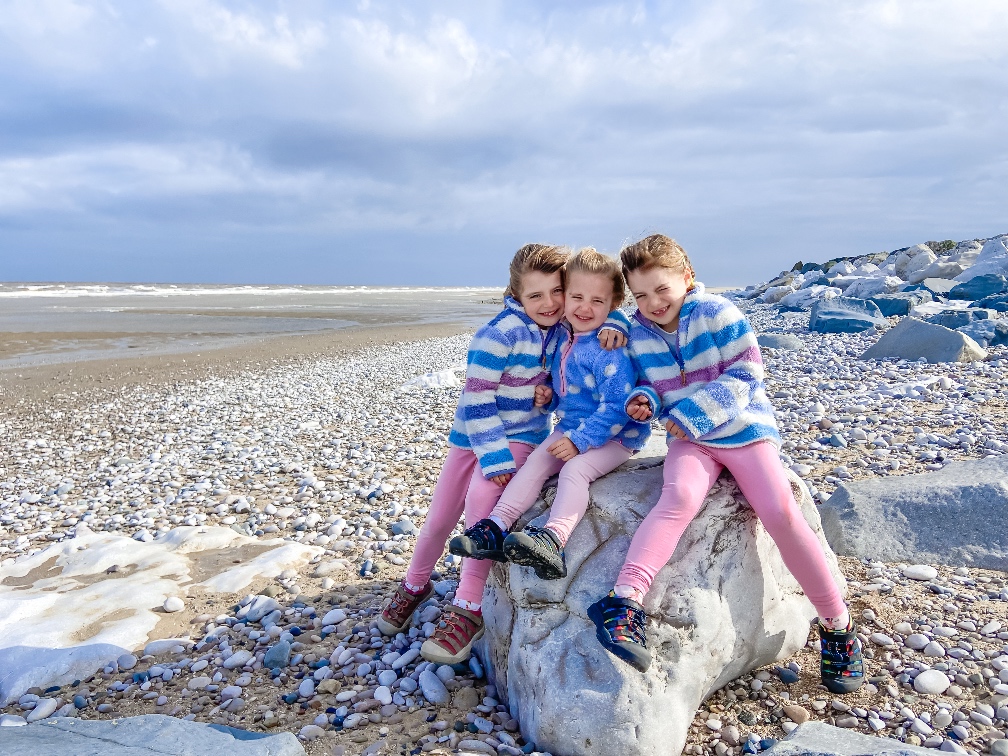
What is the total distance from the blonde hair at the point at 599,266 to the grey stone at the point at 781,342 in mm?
13226

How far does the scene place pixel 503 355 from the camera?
4273mm

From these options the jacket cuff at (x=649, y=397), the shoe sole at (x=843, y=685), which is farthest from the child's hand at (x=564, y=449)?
the shoe sole at (x=843, y=685)

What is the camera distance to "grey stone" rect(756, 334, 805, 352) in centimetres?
1628

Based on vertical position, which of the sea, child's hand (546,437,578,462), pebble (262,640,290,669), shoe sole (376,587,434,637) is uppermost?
child's hand (546,437,578,462)

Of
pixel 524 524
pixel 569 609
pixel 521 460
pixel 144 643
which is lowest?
pixel 144 643

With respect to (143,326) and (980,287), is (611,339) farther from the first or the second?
(143,326)

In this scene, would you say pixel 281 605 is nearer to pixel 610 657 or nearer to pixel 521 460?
pixel 521 460

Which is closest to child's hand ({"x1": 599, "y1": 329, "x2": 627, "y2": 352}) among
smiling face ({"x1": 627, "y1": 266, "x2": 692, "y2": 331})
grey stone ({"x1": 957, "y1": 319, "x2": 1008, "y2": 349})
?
smiling face ({"x1": 627, "y1": 266, "x2": 692, "y2": 331})

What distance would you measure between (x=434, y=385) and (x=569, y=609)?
10.9 m

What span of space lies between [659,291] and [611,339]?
0.39m

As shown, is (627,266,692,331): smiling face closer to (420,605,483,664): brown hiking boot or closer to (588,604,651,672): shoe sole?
(588,604,651,672): shoe sole

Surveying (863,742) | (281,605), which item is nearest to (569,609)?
(863,742)

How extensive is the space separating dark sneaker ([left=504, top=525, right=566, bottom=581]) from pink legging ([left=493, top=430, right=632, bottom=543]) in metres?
0.09

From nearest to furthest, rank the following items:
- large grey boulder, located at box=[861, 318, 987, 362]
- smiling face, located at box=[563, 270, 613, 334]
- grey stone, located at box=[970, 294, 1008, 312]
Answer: smiling face, located at box=[563, 270, 613, 334], large grey boulder, located at box=[861, 318, 987, 362], grey stone, located at box=[970, 294, 1008, 312]
